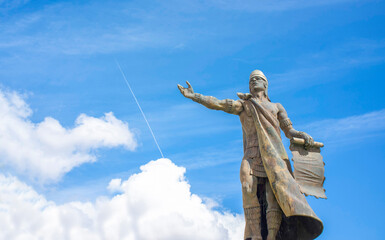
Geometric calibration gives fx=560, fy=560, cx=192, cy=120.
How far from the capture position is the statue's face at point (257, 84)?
528 inches

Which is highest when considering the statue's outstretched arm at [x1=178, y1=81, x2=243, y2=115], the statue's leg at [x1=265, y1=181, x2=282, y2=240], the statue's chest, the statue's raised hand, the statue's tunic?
the statue's raised hand

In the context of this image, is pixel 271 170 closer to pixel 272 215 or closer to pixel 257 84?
pixel 272 215

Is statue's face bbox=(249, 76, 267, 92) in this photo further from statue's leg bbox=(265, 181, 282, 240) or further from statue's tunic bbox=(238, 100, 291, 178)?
statue's leg bbox=(265, 181, 282, 240)

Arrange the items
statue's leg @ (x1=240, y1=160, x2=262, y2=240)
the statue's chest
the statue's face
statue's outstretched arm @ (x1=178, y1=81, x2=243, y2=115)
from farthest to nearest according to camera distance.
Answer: the statue's face → the statue's chest → statue's outstretched arm @ (x1=178, y1=81, x2=243, y2=115) → statue's leg @ (x1=240, y1=160, x2=262, y2=240)

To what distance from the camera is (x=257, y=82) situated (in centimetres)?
1345

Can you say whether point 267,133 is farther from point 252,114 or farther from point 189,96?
point 189,96

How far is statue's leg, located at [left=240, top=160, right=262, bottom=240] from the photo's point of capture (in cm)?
1199

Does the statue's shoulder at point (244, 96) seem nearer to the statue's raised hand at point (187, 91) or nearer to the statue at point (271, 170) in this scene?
the statue at point (271, 170)

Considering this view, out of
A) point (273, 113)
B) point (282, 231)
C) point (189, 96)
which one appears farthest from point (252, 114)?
point (282, 231)

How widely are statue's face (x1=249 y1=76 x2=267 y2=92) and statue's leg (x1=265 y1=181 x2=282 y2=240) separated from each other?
250 centimetres

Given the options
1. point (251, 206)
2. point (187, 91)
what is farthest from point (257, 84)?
point (251, 206)

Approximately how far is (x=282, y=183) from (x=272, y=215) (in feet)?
2.41

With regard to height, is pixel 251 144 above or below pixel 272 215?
above

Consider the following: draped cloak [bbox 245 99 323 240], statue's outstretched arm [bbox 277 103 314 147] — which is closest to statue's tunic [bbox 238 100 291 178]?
draped cloak [bbox 245 99 323 240]
